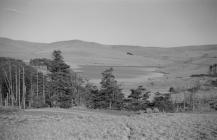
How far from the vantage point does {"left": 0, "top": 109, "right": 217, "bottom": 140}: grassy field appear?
9565 millimetres

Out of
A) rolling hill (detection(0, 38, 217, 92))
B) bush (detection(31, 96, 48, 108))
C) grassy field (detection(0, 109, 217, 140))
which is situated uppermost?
rolling hill (detection(0, 38, 217, 92))

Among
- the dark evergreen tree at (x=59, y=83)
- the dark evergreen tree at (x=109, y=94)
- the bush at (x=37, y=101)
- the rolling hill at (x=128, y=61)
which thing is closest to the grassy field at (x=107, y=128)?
the dark evergreen tree at (x=59, y=83)

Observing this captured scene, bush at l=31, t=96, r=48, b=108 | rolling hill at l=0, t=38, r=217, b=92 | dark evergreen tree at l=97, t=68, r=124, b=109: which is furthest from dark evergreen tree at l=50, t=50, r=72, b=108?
rolling hill at l=0, t=38, r=217, b=92

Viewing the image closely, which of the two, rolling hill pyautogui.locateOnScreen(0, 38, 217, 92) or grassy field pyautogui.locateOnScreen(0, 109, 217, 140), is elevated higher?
rolling hill pyautogui.locateOnScreen(0, 38, 217, 92)

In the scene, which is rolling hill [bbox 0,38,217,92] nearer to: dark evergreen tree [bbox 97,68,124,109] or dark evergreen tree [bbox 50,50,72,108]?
dark evergreen tree [bbox 97,68,124,109]

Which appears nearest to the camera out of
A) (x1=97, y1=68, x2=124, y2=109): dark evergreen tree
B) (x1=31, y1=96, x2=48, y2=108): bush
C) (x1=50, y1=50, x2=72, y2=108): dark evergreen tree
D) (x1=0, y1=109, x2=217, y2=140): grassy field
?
(x1=0, y1=109, x2=217, y2=140): grassy field

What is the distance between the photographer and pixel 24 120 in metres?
11.9

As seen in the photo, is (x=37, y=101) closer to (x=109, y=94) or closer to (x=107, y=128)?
(x=109, y=94)

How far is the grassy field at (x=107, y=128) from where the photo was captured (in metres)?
9.56

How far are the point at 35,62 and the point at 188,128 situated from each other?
56.3 metres

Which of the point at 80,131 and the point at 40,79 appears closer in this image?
the point at 80,131

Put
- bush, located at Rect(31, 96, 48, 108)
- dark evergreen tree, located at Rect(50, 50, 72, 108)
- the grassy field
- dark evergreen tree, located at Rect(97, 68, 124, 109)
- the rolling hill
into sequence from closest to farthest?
the grassy field
dark evergreen tree, located at Rect(50, 50, 72, 108)
dark evergreen tree, located at Rect(97, 68, 124, 109)
bush, located at Rect(31, 96, 48, 108)
the rolling hill

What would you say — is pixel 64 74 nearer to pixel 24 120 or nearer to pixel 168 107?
pixel 168 107

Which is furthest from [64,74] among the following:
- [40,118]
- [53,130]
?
[53,130]
